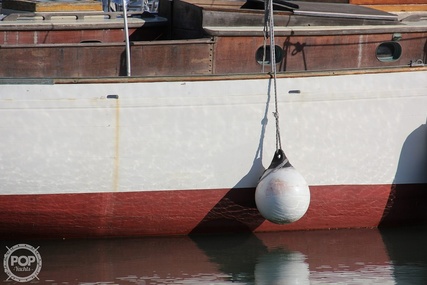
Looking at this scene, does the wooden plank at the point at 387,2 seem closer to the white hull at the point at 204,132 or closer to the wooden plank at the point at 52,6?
the white hull at the point at 204,132

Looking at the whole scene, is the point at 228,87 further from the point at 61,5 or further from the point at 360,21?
the point at 61,5

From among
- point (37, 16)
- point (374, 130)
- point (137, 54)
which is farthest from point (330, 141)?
point (37, 16)

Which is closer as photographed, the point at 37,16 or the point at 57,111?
the point at 57,111

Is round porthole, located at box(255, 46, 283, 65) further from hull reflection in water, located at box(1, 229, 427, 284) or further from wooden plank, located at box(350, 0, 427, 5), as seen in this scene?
hull reflection in water, located at box(1, 229, 427, 284)

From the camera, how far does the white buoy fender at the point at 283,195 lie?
31.2 ft

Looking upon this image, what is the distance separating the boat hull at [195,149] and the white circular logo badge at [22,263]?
246 millimetres

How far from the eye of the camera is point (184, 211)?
A: 10008 mm

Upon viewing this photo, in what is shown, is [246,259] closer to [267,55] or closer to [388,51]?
[267,55]

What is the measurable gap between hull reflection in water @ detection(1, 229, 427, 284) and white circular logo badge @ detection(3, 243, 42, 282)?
0.08 metres

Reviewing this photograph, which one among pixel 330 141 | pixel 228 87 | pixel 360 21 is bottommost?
pixel 330 141

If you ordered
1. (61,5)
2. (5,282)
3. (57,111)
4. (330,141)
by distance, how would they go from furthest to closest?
(61,5)
(330,141)
(57,111)
(5,282)

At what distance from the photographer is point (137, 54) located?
378 inches

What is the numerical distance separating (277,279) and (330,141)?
5.83 feet

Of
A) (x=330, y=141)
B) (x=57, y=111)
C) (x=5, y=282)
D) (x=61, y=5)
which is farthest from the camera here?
(x=61, y=5)
